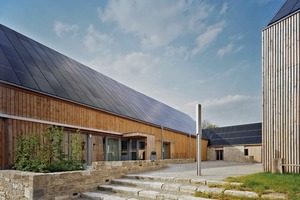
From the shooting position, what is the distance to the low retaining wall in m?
5.79

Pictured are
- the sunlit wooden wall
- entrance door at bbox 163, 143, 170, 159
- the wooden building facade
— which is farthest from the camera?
entrance door at bbox 163, 143, 170, 159

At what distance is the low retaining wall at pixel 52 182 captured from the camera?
579 centimetres

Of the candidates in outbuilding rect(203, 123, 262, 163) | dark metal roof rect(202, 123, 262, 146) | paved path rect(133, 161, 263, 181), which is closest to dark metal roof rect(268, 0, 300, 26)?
paved path rect(133, 161, 263, 181)

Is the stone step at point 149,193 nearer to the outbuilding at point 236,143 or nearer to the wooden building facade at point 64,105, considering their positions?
the wooden building facade at point 64,105

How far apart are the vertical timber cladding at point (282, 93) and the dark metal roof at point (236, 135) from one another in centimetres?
1966

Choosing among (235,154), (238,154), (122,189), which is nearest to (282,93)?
(122,189)

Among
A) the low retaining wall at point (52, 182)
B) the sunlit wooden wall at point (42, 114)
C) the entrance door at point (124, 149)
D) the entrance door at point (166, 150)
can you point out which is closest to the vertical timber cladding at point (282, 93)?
the low retaining wall at point (52, 182)

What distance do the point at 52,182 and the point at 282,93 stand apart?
28.4 feet

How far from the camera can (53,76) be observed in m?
12.3

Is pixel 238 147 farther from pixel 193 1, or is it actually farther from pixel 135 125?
pixel 193 1

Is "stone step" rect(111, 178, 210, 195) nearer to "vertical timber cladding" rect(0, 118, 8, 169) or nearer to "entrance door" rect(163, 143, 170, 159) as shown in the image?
"vertical timber cladding" rect(0, 118, 8, 169)

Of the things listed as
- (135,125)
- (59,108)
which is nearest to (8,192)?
(59,108)

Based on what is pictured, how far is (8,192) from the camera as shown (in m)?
6.56

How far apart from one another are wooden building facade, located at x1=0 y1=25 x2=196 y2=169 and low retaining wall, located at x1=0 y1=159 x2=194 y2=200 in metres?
2.49
